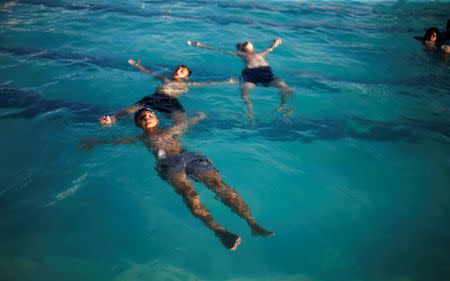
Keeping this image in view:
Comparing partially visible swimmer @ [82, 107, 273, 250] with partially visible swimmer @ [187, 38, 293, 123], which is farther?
partially visible swimmer @ [187, 38, 293, 123]

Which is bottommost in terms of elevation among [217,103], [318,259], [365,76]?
[318,259]

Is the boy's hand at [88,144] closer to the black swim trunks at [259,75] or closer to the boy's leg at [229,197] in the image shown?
the boy's leg at [229,197]

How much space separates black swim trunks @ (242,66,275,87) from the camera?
805cm

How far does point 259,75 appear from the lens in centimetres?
816

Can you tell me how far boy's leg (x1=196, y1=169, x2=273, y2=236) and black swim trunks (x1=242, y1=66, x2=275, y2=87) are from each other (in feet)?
12.6

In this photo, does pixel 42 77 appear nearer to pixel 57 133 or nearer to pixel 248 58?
pixel 57 133

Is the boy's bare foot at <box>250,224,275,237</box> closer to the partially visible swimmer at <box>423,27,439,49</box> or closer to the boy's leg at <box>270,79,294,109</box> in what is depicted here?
the boy's leg at <box>270,79,294,109</box>

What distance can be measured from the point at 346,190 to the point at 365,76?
505 centimetres

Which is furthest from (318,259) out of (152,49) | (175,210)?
(152,49)

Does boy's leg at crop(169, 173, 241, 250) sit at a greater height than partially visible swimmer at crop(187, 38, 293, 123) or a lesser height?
lesser

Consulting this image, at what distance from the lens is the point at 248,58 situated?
8.98 m

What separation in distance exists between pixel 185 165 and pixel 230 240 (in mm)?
1475

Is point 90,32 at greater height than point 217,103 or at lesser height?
greater

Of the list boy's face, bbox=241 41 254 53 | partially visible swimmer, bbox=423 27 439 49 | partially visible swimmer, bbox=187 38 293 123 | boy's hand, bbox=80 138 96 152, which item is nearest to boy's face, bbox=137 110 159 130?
boy's hand, bbox=80 138 96 152
